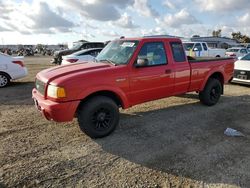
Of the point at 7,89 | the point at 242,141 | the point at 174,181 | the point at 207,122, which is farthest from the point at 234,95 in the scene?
the point at 7,89

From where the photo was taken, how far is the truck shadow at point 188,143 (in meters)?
3.71

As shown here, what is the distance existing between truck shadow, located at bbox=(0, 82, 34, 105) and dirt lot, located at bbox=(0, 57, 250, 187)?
1090 mm

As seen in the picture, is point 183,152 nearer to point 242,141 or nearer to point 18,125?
point 242,141

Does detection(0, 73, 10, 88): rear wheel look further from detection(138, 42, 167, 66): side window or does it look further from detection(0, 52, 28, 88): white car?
detection(138, 42, 167, 66): side window

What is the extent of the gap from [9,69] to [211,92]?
300 inches

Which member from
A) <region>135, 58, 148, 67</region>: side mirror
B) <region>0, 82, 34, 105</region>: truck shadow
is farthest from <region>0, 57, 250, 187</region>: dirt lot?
<region>135, 58, 148, 67</region>: side mirror

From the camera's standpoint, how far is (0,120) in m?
5.91

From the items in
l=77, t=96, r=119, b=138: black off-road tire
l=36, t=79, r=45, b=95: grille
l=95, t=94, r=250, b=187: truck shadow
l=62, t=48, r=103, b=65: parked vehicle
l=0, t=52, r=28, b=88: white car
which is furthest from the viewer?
l=62, t=48, r=103, b=65: parked vehicle

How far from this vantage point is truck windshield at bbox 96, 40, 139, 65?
5234mm

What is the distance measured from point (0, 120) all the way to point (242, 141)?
5200 mm

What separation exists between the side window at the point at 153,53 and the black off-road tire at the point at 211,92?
1844 mm

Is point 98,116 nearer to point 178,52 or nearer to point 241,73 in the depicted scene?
point 178,52

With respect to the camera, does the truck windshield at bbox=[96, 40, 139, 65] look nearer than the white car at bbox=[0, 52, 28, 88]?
Yes

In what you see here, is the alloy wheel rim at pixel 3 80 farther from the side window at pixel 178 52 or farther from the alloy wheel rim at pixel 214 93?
the alloy wheel rim at pixel 214 93
